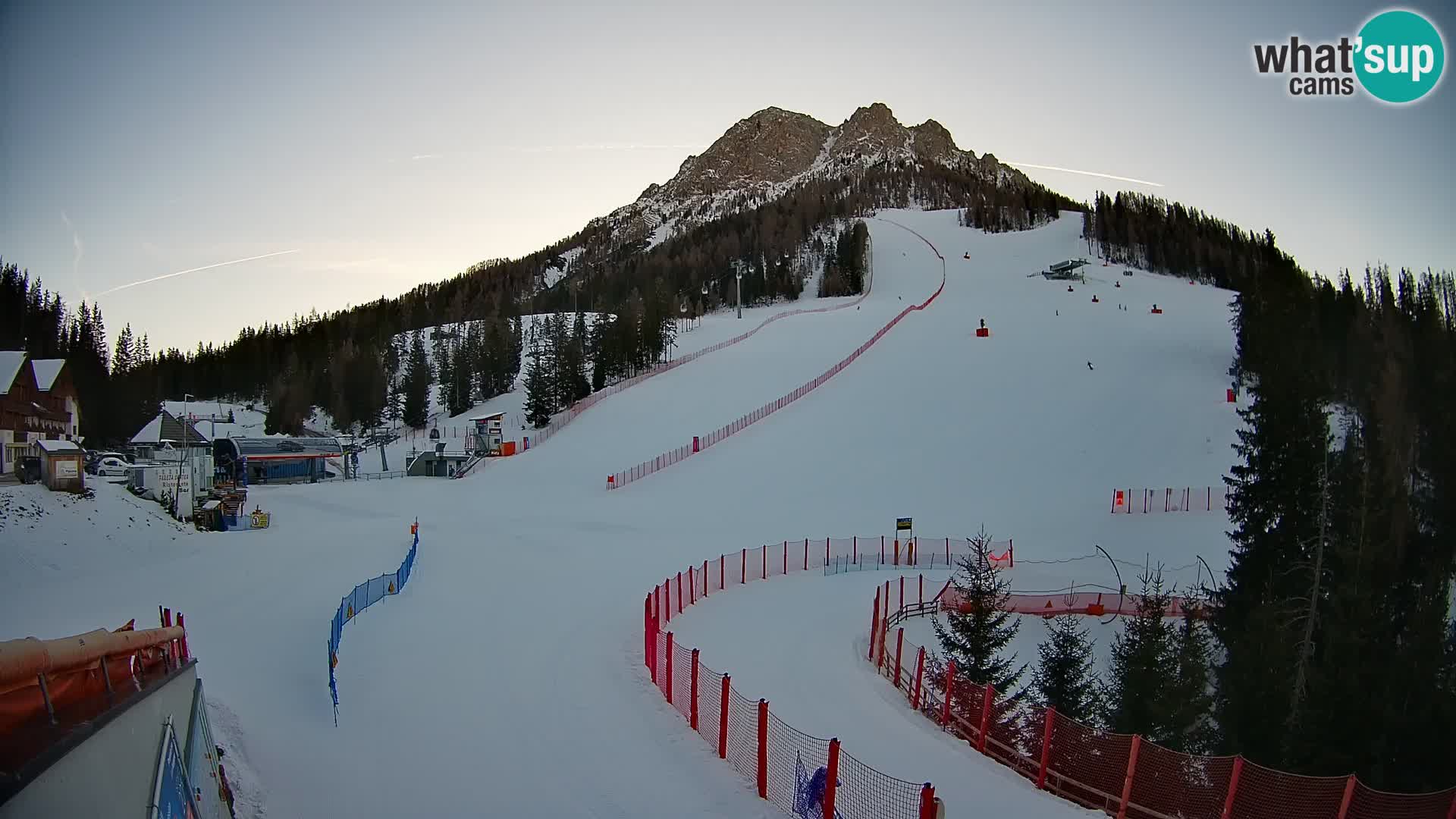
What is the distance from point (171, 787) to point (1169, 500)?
127 ft

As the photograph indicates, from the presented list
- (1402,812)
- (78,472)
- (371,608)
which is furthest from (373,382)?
(1402,812)

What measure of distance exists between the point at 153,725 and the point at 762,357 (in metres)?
59.2

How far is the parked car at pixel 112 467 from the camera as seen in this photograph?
136 ft

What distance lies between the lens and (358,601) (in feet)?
65.5

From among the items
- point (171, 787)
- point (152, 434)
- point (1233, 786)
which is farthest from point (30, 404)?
point (1233, 786)

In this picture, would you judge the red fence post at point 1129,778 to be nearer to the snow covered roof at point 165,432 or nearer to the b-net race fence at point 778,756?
the b-net race fence at point 778,756

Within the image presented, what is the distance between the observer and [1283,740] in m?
18.3

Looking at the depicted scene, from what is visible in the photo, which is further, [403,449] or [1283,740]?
[403,449]

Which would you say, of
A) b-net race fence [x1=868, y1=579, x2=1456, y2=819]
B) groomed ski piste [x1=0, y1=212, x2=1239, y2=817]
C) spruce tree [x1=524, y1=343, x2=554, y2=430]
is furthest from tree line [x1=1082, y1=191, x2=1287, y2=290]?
b-net race fence [x1=868, y1=579, x2=1456, y2=819]

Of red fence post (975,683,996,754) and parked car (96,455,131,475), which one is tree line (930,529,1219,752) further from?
parked car (96,455,131,475)

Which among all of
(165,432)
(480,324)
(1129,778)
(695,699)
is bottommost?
(165,432)

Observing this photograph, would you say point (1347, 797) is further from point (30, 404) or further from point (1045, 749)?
point (30, 404)

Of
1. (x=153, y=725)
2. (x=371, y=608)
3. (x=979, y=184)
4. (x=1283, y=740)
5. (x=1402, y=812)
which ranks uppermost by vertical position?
(x=979, y=184)

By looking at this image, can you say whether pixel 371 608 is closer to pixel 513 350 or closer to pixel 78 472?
pixel 78 472
